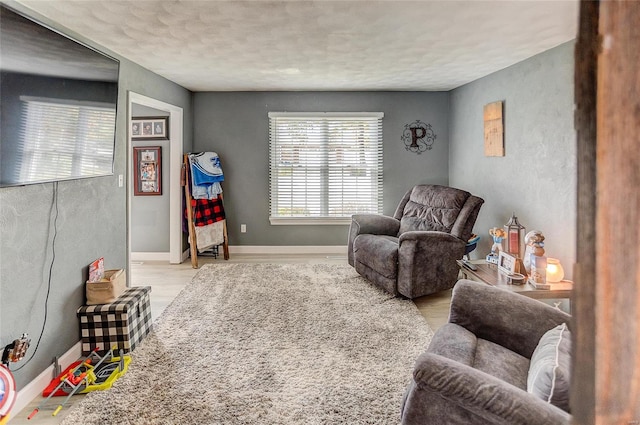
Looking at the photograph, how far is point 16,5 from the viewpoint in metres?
2.24

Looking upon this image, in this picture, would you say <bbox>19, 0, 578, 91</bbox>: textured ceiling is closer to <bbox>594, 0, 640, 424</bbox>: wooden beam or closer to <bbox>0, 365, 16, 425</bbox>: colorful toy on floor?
<bbox>0, 365, 16, 425</bbox>: colorful toy on floor

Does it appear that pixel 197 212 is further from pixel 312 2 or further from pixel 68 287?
pixel 312 2

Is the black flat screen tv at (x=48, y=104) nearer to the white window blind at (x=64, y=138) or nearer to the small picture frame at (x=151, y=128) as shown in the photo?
the white window blind at (x=64, y=138)

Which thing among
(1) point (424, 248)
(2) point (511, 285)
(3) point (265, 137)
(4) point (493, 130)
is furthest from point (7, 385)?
(4) point (493, 130)

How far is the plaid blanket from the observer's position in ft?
16.6

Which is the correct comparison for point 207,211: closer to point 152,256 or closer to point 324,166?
point 152,256

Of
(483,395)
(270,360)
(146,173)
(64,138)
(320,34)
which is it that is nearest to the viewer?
(483,395)

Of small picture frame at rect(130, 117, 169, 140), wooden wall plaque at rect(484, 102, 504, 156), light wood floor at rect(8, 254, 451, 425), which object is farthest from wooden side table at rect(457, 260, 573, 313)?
small picture frame at rect(130, 117, 169, 140)

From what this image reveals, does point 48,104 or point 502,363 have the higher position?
point 48,104

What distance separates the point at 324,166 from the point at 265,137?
2.99ft


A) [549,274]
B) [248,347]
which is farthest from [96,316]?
[549,274]

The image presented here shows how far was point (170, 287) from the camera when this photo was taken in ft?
13.9

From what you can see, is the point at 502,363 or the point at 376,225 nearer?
the point at 502,363

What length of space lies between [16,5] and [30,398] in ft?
7.29
